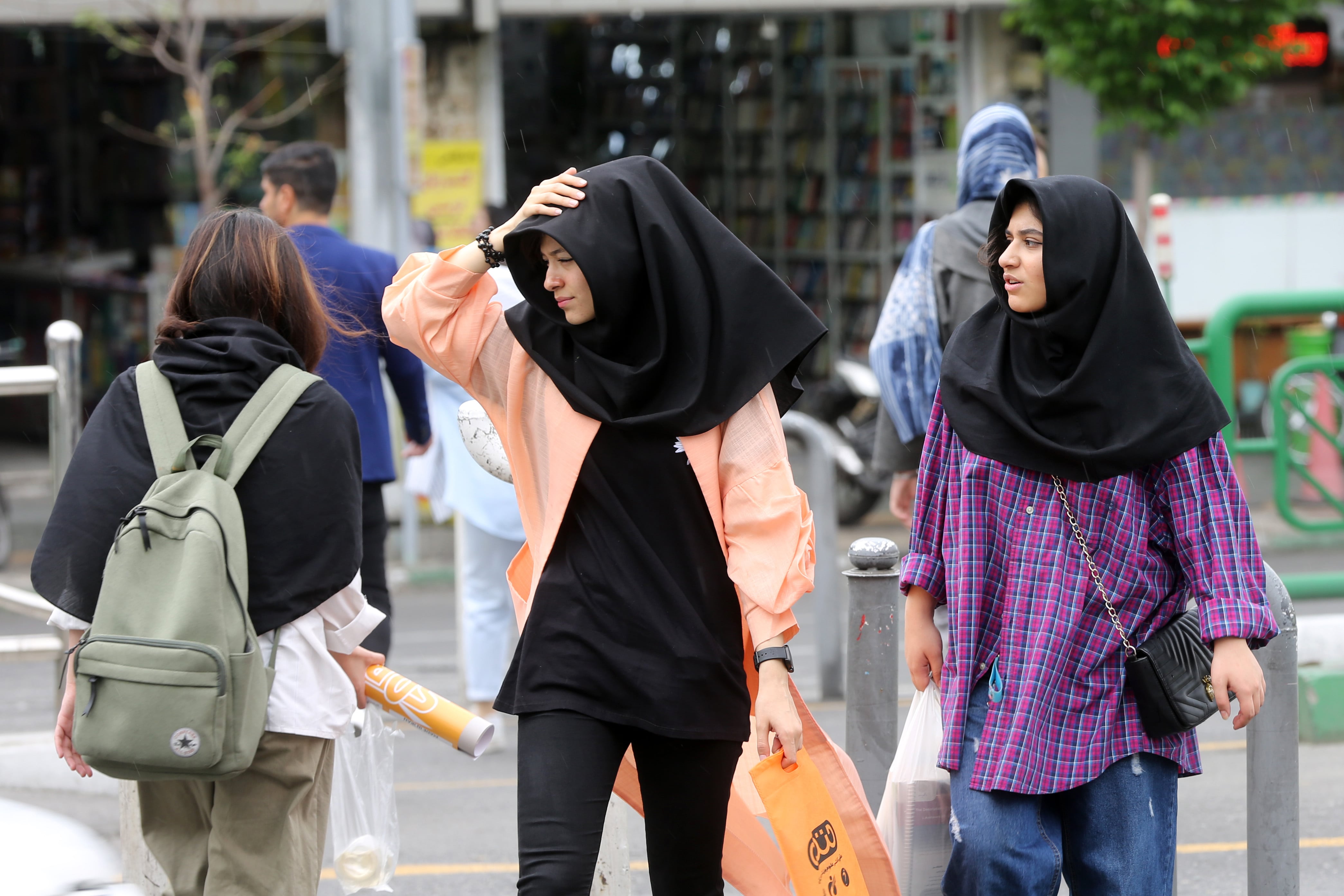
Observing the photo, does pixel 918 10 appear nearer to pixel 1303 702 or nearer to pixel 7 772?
pixel 1303 702

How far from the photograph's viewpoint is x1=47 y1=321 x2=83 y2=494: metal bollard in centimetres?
523

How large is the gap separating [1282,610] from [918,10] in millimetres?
10590

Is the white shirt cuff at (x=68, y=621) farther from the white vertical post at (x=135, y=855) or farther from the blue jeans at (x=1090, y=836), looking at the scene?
the blue jeans at (x=1090, y=836)

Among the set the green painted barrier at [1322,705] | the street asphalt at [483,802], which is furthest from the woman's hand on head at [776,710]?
the green painted barrier at [1322,705]

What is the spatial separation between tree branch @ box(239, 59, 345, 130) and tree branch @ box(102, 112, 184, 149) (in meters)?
0.61

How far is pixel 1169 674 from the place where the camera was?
2.84m

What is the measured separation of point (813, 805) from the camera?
2.92 meters

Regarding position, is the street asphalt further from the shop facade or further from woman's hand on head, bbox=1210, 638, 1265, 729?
the shop facade

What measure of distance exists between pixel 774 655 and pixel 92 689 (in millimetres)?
1176

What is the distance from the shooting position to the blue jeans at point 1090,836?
2.91 m

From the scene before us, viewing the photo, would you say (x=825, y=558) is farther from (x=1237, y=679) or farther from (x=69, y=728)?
(x=69, y=728)

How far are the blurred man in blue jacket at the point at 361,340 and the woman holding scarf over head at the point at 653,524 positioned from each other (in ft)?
6.68

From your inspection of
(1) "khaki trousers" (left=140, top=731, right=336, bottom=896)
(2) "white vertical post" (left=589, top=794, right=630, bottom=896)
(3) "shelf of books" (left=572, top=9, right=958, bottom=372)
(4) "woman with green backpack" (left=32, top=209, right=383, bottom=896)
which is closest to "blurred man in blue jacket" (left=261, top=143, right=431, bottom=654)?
(2) "white vertical post" (left=589, top=794, right=630, bottom=896)

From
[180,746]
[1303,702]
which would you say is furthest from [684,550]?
[1303,702]
